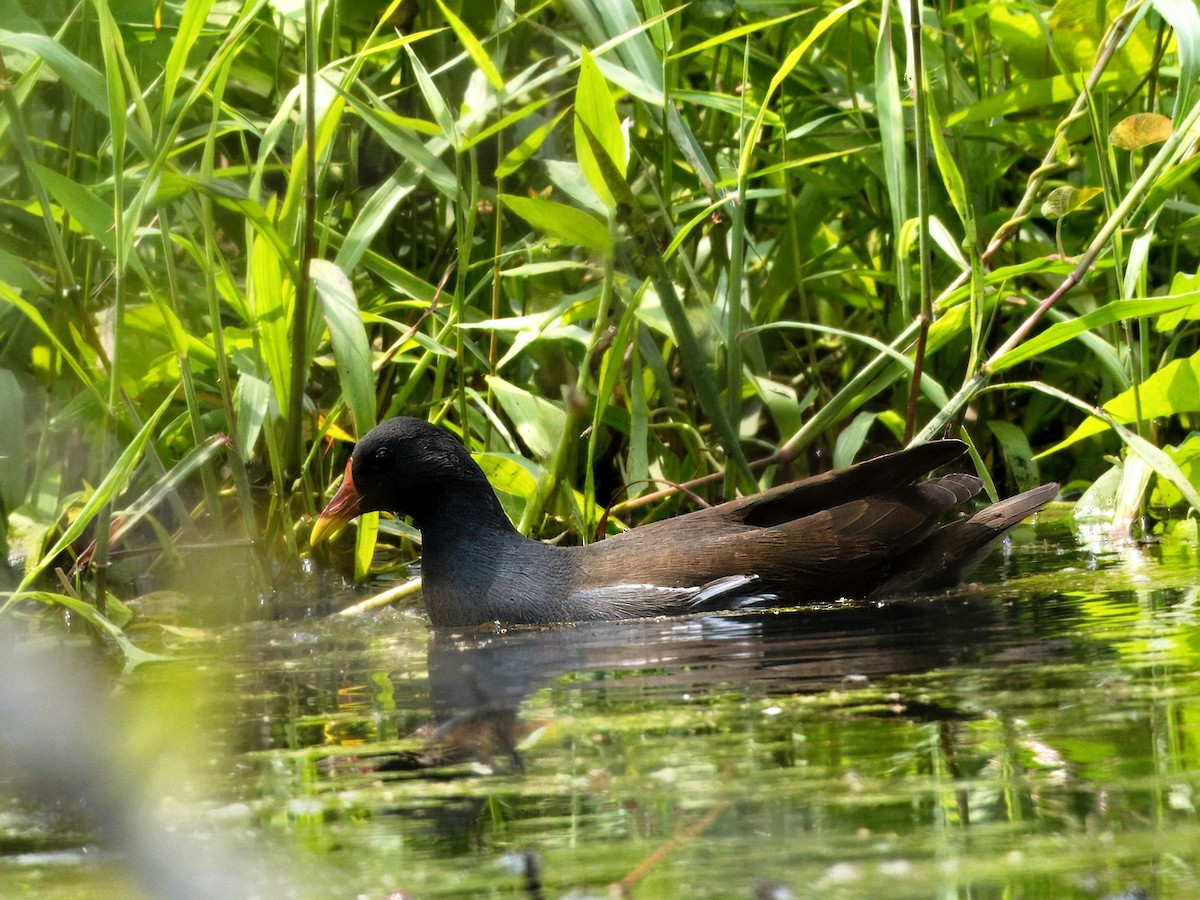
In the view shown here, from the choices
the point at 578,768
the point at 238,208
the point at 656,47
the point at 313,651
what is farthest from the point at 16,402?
the point at 578,768

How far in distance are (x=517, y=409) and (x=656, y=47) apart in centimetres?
105

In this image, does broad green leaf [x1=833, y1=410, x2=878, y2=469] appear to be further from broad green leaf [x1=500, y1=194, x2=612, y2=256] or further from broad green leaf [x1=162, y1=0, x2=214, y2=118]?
broad green leaf [x1=162, y1=0, x2=214, y2=118]

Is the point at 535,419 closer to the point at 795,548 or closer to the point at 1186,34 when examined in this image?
the point at 795,548

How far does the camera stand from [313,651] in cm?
363

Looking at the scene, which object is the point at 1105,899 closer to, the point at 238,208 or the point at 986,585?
the point at 986,585

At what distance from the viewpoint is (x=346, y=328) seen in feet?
13.2

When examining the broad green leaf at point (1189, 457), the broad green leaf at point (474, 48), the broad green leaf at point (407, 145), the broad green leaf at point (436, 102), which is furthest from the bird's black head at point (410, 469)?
the broad green leaf at point (1189, 457)

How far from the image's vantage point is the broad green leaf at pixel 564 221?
3.77 meters

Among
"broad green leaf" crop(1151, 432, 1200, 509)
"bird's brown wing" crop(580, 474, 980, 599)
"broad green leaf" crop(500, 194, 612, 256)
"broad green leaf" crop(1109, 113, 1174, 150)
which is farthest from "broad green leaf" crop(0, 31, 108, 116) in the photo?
"broad green leaf" crop(1151, 432, 1200, 509)

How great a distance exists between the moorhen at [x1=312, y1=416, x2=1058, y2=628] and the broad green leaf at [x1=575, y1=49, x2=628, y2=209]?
2.93 ft

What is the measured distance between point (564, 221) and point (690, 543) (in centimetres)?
87

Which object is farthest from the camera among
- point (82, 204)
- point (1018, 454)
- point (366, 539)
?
point (1018, 454)

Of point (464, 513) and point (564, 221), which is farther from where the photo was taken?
point (464, 513)

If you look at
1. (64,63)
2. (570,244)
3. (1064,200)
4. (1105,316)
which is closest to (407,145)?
(570,244)
